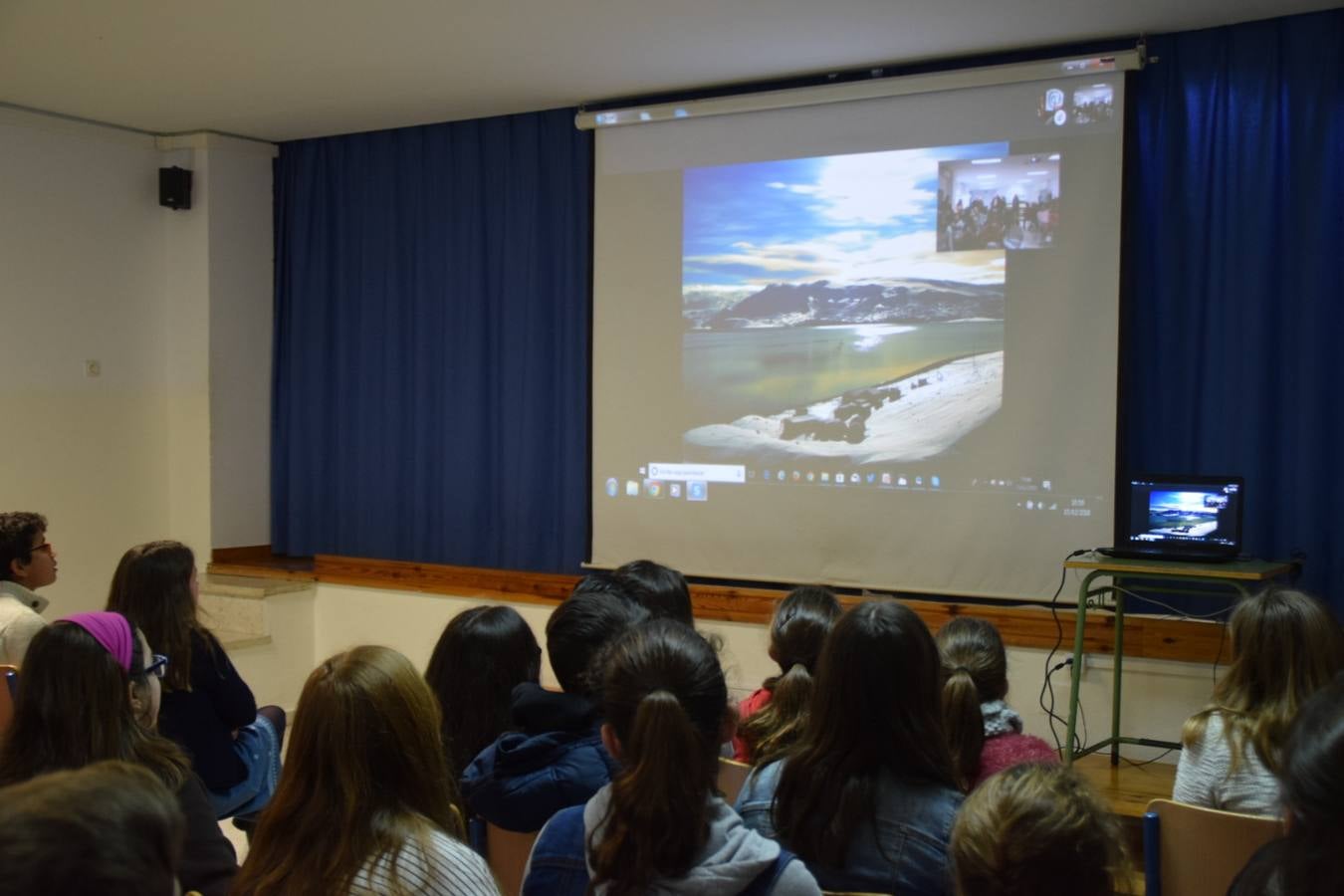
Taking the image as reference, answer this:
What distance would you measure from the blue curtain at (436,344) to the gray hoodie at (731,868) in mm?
4004

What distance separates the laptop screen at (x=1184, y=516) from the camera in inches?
143

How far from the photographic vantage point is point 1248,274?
13.2 feet

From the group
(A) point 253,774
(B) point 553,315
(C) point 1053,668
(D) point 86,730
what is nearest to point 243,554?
(B) point 553,315

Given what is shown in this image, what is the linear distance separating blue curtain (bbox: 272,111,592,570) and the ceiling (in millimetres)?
397

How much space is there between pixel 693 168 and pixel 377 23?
4.85 ft

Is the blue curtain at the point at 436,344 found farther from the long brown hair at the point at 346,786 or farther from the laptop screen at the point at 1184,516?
the long brown hair at the point at 346,786

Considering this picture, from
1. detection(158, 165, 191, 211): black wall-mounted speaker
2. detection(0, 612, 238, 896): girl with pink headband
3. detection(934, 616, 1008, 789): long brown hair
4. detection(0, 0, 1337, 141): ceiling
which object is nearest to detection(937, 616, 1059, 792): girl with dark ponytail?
detection(934, 616, 1008, 789): long brown hair

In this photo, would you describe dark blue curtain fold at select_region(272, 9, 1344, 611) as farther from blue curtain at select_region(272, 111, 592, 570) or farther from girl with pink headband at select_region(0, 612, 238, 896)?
girl with pink headband at select_region(0, 612, 238, 896)

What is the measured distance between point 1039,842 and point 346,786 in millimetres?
834

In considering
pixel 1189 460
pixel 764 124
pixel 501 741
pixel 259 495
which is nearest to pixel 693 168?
pixel 764 124

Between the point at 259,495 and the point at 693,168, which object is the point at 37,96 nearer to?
the point at 259,495

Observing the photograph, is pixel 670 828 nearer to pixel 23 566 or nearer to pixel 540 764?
pixel 540 764

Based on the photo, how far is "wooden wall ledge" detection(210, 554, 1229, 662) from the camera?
13.2 ft

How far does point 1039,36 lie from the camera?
421 centimetres
